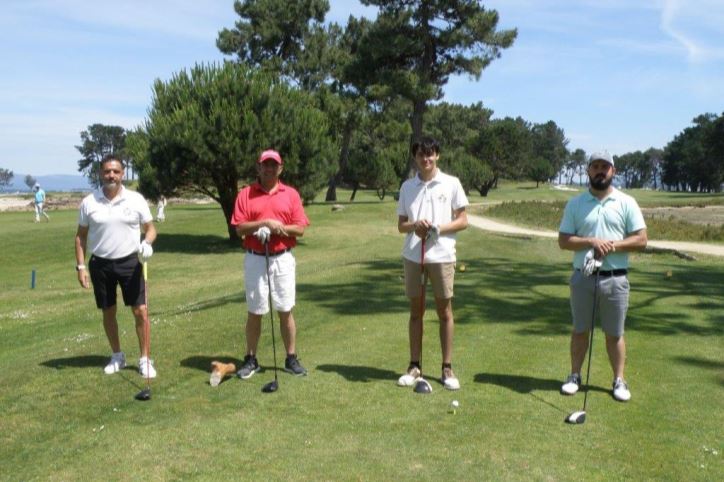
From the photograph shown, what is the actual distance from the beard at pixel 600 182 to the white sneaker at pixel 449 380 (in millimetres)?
2180

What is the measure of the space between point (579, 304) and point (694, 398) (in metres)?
1.41

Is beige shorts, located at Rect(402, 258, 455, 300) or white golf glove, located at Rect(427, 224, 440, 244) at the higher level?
white golf glove, located at Rect(427, 224, 440, 244)

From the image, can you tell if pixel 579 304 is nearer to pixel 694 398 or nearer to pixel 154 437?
pixel 694 398

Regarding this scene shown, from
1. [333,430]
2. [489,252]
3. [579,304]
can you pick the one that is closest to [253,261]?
[333,430]

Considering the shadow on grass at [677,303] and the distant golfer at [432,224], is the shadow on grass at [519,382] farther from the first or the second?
the shadow on grass at [677,303]

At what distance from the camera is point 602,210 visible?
6137 millimetres

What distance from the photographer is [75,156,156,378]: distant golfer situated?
6832mm

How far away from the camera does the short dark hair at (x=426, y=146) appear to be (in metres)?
6.36

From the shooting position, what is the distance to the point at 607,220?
6.11m

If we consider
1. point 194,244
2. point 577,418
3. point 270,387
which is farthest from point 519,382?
point 194,244

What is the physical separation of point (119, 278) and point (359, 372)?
2.58 m

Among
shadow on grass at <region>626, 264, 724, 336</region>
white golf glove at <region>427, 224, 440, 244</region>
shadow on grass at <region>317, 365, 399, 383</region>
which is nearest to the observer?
white golf glove at <region>427, 224, 440, 244</region>

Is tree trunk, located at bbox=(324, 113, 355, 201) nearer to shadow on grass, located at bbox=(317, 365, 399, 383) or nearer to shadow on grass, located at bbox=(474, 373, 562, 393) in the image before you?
shadow on grass, located at bbox=(317, 365, 399, 383)

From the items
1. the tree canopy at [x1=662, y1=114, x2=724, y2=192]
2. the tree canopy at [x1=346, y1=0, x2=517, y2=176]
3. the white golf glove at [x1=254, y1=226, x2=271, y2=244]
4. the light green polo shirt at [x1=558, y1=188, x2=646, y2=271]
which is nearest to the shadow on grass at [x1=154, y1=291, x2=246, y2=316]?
the white golf glove at [x1=254, y1=226, x2=271, y2=244]
